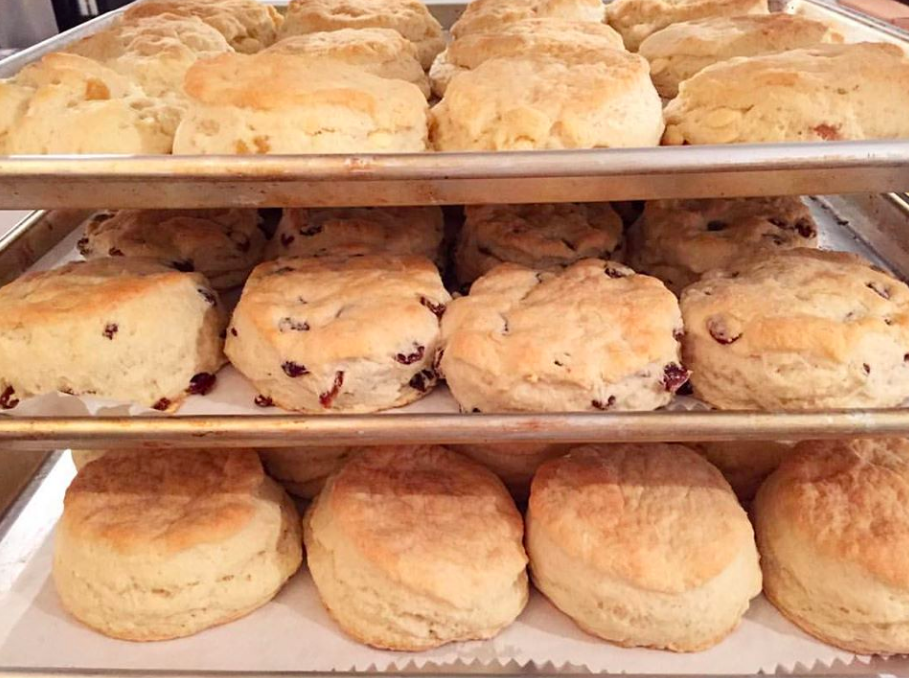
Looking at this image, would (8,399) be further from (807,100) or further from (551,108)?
(807,100)

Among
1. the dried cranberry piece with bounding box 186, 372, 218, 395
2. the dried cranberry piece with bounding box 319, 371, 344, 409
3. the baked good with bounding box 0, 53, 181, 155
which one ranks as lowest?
the dried cranberry piece with bounding box 186, 372, 218, 395

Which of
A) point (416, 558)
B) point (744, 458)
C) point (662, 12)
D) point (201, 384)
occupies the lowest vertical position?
point (744, 458)

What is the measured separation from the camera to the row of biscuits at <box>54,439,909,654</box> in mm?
1744

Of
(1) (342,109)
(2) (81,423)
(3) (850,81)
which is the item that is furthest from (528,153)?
(2) (81,423)

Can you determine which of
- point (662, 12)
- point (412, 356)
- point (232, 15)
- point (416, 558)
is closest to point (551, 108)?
point (412, 356)

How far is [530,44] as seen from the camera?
205 centimetres

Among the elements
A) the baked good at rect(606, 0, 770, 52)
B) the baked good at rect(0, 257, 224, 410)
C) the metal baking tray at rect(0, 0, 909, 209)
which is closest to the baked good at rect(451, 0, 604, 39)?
the baked good at rect(606, 0, 770, 52)

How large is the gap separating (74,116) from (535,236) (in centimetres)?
115

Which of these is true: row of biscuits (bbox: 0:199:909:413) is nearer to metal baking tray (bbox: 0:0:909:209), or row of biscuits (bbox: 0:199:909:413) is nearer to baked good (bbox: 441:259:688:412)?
baked good (bbox: 441:259:688:412)

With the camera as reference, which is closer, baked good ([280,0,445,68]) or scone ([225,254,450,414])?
scone ([225,254,450,414])

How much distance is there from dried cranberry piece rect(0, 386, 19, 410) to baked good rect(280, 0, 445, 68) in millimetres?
1435

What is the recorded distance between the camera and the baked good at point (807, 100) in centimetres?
165

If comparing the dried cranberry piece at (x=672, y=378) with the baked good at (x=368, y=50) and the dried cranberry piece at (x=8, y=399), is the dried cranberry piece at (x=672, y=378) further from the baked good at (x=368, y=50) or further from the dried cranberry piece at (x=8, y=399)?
the dried cranberry piece at (x=8, y=399)

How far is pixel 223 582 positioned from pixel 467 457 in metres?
0.70
